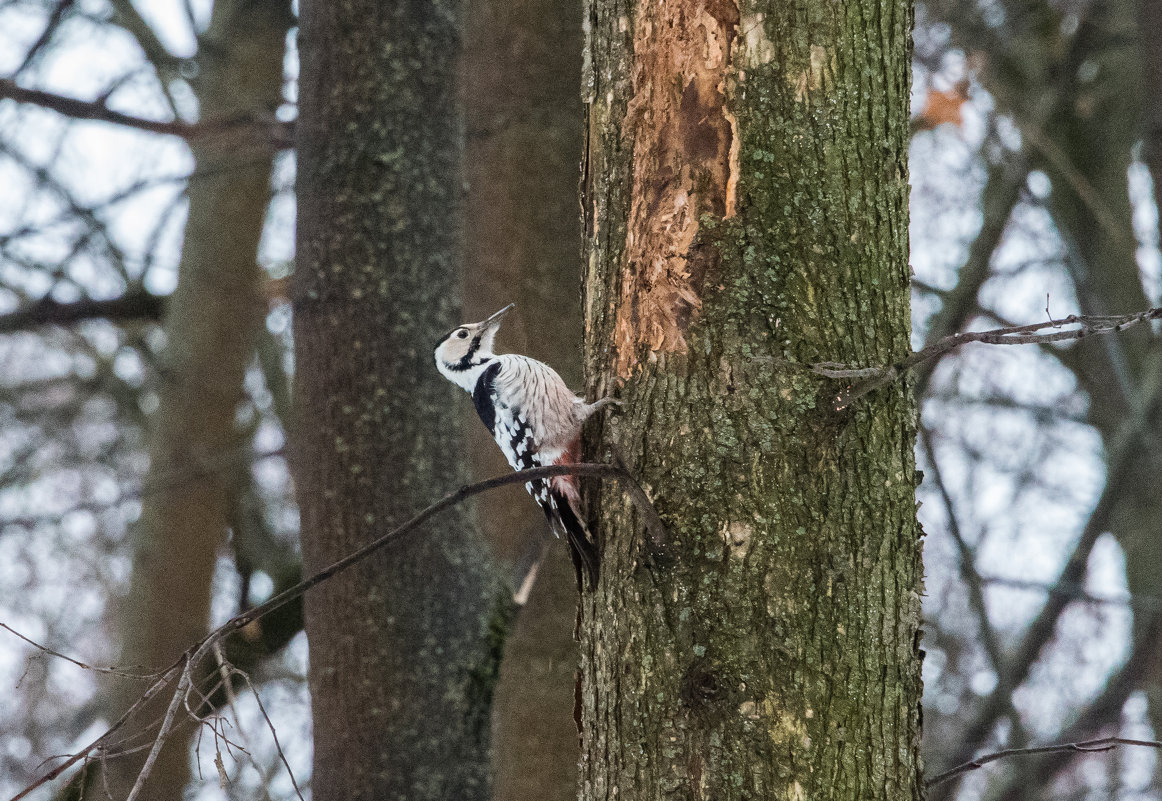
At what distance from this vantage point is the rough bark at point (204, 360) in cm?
504

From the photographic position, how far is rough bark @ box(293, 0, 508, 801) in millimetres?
3102

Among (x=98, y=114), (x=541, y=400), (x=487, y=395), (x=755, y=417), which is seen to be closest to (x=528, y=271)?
(x=487, y=395)

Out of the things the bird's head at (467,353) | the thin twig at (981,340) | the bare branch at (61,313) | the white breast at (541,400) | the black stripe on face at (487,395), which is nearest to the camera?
the thin twig at (981,340)

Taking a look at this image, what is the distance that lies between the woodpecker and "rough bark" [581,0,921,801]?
0.43 m

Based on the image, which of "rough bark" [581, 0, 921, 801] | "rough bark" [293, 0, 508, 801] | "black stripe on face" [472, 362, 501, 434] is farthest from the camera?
"black stripe on face" [472, 362, 501, 434]

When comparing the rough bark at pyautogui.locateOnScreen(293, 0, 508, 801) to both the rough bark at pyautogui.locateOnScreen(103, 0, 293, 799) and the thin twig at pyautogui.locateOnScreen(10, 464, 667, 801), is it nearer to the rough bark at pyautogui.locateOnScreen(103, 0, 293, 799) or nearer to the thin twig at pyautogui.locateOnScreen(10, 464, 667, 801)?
the thin twig at pyautogui.locateOnScreen(10, 464, 667, 801)

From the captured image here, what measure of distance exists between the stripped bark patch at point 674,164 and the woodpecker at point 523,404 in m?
0.37

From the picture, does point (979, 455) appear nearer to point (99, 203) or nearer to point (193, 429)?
point (193, 429)

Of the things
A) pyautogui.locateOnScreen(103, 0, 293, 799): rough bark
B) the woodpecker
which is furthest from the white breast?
pyautogui.locateOnScreen(103, 0, 293, 799): rough bark

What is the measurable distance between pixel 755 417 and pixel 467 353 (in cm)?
183

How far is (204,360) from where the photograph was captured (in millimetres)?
5336

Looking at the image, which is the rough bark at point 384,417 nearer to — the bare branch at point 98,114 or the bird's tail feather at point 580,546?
the bare branch at point 98,114

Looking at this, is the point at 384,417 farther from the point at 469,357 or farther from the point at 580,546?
the point at 580,546

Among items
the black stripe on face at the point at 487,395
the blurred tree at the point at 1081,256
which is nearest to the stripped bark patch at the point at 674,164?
the black stripe on face at the point at 487,395
